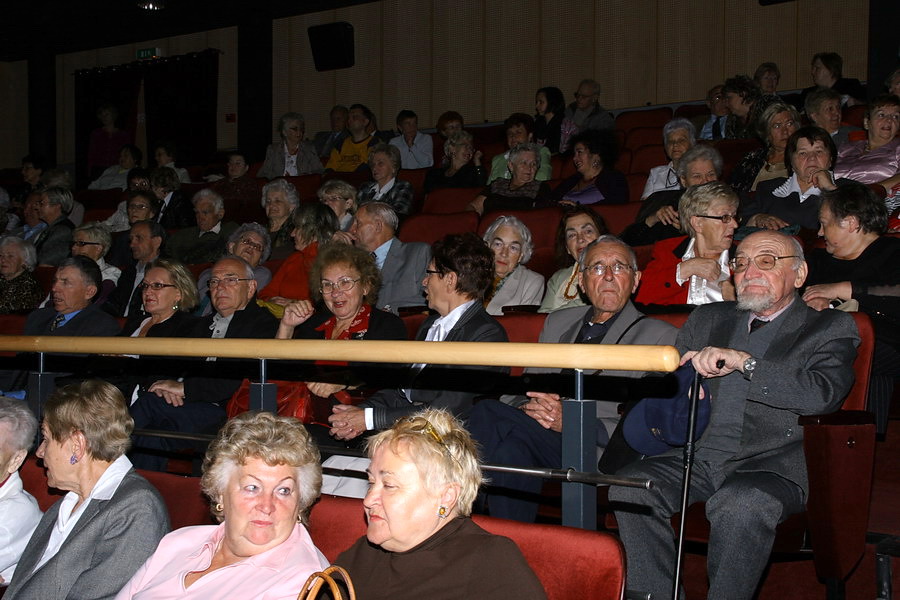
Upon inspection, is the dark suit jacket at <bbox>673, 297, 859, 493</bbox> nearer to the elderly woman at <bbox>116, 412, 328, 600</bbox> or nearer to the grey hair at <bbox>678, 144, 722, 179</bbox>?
the elderly woman at <bbox>116, 412, 328, 600</bbox>

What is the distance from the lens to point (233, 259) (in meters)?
3.52

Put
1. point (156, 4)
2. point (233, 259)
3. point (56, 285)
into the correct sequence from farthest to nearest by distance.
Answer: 1. point (156, 4)
2. point (56, 285)
3. point (233, 259)

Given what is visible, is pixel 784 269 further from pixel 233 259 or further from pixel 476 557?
pixel 233 259

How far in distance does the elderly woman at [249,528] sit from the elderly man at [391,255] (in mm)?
2123

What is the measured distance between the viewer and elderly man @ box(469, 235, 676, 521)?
2262 millimetres

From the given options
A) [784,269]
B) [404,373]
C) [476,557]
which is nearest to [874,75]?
[784,269]

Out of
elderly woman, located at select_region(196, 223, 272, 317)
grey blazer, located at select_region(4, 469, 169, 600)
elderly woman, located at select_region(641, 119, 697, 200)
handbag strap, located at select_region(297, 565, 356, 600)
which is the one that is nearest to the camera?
handbag strap, located at select_region(297, 565, 356, 600)

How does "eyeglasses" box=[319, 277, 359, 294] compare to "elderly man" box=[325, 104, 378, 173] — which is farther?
"elderly man" box=[325, 104, 378, 173]

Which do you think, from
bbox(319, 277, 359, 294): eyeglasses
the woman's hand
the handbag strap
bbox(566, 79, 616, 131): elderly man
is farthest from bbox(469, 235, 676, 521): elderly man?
bbox(566, 79, 616, 131): elderly man

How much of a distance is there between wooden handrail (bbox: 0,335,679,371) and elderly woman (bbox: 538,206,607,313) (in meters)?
1.72

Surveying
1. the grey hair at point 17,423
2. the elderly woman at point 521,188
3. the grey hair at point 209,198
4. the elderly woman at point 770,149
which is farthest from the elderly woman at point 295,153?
the grey hair at point 17,423

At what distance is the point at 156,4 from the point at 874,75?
20.3 ft

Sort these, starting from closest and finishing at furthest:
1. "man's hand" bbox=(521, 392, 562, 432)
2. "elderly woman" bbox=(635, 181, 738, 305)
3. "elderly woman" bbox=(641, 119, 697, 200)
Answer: "man's hand" bbox=(521, 392, 562, 432), "elderly woman" bbox=(635, 181, 738, 305), "elderly woman" bbox=(641, 119, 697, 200)

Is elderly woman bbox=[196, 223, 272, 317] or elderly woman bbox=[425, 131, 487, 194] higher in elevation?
elderly woman bbox=[425, 131, 487, 194]
